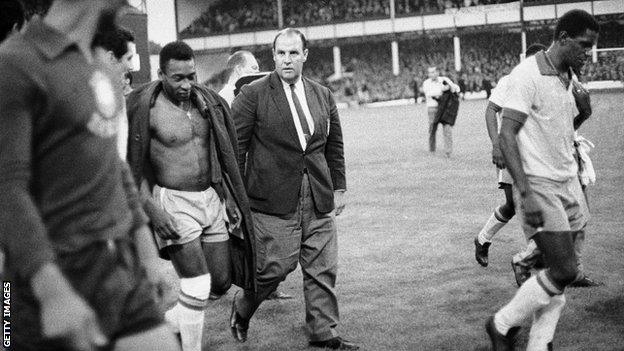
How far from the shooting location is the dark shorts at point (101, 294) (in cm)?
233

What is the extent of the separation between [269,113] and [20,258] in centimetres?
392

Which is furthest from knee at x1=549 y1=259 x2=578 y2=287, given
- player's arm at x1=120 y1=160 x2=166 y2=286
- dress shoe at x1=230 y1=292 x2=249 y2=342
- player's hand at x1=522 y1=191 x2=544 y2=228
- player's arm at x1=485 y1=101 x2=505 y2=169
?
player's arm at x1=120 y1=160 x2=166 y2=286

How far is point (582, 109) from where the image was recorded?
6102mm

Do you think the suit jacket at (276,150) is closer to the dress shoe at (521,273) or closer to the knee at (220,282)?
the knee at (220,282)

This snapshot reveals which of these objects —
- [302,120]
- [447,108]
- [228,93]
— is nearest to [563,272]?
[302,120]

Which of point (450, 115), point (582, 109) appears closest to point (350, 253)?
point (582, 109)

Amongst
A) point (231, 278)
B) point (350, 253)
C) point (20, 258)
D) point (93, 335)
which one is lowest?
point (350, 253)

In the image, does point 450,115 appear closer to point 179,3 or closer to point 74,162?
point 74,162

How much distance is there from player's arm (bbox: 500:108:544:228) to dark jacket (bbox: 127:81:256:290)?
1663 mm

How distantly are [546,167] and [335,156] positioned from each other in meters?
1.88

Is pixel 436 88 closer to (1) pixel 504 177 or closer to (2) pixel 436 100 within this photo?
(2) pixel 436 100

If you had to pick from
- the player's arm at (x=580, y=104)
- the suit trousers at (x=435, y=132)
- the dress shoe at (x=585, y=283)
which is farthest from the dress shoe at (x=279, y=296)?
the suit trousers at (x=435, y=132)

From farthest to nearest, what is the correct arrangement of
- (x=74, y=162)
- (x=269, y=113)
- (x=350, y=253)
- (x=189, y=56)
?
(x=350, y=253), (x=269, y=113), (x=189, y=56), (x=74, y=162)

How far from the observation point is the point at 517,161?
15.4 ft
